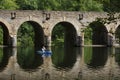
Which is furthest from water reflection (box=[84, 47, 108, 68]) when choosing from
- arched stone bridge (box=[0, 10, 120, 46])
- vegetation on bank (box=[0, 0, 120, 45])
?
vegetation on bank (box=[0, 0, 120, 45])

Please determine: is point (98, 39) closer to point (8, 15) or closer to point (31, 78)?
point (8, 15)

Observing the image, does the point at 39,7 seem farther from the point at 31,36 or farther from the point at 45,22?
the point at 45,22

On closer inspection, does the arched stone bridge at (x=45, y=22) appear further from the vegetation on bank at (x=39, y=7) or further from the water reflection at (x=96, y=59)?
the vegetation on bank at (x=39, y=7)

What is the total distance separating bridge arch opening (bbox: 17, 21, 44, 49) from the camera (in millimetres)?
49675

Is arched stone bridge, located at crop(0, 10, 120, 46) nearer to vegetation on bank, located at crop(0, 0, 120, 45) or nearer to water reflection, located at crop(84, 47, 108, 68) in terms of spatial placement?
water reflection, located at crop(84, 47, 108, 68)

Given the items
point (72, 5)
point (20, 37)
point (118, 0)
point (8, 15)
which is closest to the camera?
point (118, 0)

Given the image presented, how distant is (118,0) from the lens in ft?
26.1

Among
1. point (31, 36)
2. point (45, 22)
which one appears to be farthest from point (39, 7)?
point (45, 22)

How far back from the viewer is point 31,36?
64812mm

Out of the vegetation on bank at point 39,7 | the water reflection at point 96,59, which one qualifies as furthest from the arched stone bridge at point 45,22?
the vegetation on bank at point 39,7

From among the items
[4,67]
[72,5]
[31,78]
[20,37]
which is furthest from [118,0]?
[72,5]

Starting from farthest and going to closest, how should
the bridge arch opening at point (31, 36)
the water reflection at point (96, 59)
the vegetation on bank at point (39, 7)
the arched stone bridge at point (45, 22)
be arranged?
the vegetation on bank at point (39, 7) → the bridge arch opening at point (31, 36) → the arched stone bridge at point (45, 22) → the water reflection at point (96, 59)

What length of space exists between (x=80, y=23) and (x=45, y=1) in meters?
24.6

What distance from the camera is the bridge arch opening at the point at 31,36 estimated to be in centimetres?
4967
